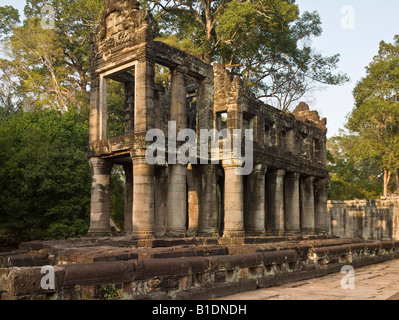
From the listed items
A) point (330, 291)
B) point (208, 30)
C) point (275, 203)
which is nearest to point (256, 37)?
point (208, 30)

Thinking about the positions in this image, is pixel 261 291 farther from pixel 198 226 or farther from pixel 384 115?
pixel 384 115

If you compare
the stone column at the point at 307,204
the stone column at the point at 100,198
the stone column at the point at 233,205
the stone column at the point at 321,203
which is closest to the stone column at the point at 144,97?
the stone column at the point at 100,198

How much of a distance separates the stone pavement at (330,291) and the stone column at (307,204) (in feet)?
46.2

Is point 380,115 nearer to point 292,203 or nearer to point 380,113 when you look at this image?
point 380,113

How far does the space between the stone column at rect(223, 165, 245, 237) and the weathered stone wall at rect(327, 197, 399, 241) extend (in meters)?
17.6

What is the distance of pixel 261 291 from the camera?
8.32 meters

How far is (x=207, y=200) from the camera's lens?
60.0 ft

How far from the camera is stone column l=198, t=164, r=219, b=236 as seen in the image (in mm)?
18062

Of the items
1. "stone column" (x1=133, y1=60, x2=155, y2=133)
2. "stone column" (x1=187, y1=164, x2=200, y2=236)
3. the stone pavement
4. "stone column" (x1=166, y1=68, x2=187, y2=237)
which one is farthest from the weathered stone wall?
"stone column" (x1=133, y1=60, x2=155, y2=133)

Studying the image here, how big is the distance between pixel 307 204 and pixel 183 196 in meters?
11.4

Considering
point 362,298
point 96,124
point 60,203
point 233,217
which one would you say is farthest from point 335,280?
point 60,203

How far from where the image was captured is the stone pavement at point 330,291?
7.57 meters

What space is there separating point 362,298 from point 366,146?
1196 inches

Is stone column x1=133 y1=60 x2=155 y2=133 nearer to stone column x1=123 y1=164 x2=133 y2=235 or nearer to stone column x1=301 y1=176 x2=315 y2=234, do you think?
stone column x1=123 y1=164 x2=133 y2=235
